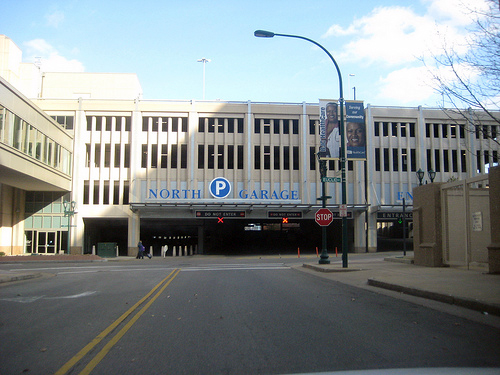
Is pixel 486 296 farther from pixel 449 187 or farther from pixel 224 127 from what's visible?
pixel 224 127

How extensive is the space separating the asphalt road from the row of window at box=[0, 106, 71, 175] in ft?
68.8

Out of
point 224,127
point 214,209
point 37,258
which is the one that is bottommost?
point 37,258

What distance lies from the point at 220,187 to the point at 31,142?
1687 centimetres

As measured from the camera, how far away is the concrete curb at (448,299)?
27.7ft

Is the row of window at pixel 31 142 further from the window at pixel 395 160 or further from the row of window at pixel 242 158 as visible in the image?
the window at pixel 395 160

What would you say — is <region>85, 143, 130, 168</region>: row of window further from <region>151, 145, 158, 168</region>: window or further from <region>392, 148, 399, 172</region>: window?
<region>392, 148, 399, 172</region>: window

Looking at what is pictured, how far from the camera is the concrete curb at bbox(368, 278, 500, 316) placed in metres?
8.43

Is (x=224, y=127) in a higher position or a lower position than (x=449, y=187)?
higher

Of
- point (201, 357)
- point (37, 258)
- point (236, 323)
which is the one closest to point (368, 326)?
point (236, 323)

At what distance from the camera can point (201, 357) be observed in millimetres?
5828

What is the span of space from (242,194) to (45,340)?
120 ft

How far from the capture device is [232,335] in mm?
7062

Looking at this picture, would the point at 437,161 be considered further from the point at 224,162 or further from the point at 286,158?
the point at 224,162

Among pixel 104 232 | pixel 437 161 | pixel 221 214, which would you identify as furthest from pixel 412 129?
pixel 104 232
